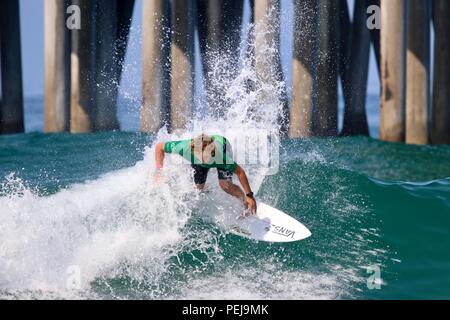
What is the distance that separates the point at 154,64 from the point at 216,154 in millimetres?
9276

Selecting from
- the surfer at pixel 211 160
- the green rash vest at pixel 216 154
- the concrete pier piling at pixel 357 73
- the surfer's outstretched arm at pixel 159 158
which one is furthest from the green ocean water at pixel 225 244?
the concrete pier piling at pixel 357 73

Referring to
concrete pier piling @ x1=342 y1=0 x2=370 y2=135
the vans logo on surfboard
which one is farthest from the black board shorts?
concrete pier piling @ x1=342 y1=0 x2=370 y2=135

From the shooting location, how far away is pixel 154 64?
1833 cm

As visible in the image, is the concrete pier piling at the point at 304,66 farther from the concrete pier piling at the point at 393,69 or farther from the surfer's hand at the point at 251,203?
the surfer's hand at the point at 251,203

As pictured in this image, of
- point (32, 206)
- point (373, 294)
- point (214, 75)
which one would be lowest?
point (373, 294)

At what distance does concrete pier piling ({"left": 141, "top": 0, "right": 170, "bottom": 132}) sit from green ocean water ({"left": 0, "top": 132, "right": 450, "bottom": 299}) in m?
5.90

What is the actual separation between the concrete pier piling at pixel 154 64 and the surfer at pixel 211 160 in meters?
8.65

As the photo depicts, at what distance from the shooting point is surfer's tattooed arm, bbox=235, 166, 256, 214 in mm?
9352

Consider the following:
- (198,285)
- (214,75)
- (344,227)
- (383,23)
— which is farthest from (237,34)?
(198,285)

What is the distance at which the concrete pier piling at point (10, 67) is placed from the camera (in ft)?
67.7

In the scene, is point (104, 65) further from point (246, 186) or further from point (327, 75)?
point (246, 186)
